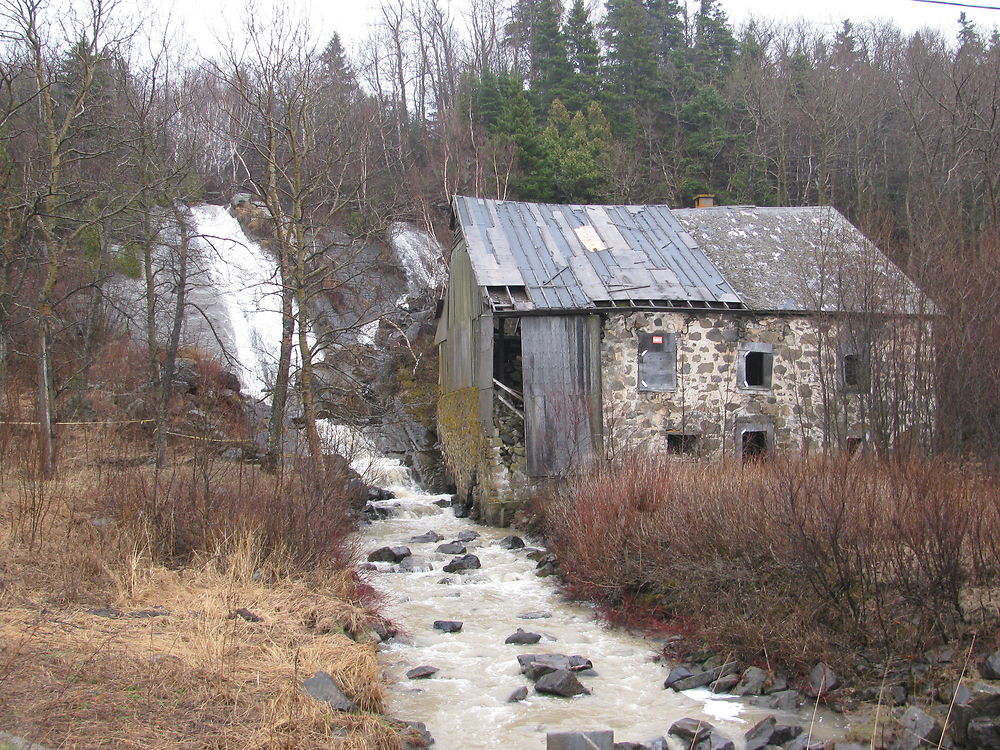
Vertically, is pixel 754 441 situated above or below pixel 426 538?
above

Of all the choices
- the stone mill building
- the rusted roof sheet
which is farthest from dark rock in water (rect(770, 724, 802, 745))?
the rusted roof sheet

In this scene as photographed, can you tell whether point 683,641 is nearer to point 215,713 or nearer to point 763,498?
point 763,498

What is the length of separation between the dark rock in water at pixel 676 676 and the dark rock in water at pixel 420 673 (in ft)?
6.82

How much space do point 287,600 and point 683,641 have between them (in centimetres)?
391

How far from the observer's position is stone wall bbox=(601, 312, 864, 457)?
14672 mm

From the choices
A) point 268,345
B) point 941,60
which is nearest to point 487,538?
point 268,345

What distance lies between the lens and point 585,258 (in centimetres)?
1600

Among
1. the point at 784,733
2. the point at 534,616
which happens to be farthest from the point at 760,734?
the point at 534,616

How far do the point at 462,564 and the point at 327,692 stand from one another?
5608 millimetres

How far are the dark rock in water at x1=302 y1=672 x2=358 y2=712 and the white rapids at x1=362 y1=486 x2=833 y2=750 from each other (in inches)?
26.8

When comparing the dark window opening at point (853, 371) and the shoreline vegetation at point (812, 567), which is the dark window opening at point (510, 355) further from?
the shoreline vegetation at point (812, 567)

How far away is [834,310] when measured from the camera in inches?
593

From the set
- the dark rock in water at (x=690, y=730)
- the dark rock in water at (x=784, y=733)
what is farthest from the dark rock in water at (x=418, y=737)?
the dark rock in water at (x=784, y=733)

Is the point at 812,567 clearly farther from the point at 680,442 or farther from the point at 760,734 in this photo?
the point at 680,442
